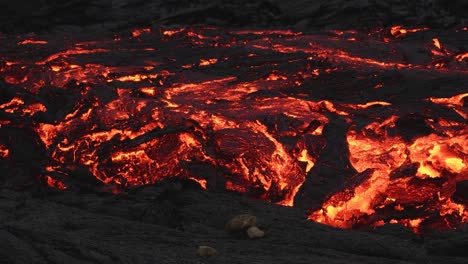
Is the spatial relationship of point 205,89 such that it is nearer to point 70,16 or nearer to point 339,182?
point 339,182

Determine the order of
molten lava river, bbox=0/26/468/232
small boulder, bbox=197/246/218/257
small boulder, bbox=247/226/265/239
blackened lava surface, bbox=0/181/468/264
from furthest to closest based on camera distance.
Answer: molten lava river, bbox=0/26/468/232
small boulder, bbox=247/226/265/239
small boulder, bbox=197/246/218/257
blackened lava surface, bbox=0/181/468/264

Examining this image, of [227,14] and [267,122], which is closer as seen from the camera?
[267,122]

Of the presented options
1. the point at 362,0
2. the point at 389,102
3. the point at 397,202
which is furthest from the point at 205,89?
the point at 362,0

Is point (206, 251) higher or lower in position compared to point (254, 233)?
higher

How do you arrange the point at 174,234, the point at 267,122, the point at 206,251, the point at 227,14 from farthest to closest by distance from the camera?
the point at 227,14, the point at 267,122, the point at 174,234, the point at 206,251

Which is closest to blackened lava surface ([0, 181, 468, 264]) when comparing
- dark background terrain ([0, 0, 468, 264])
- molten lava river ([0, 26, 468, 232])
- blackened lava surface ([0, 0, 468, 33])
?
dark background terrain ([0, 0, 468, 264])

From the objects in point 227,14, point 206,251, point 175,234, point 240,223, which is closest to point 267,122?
point 240,223

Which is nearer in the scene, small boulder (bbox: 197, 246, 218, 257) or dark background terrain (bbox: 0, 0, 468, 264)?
dark background terrain (bbox: 0, 0, 468, 264)

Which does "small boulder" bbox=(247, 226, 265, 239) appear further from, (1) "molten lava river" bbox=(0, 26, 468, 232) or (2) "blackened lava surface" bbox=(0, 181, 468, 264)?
(1) "molten lava river" bbox=(0, 26, 468, 232)

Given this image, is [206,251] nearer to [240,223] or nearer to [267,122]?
[240,223]
